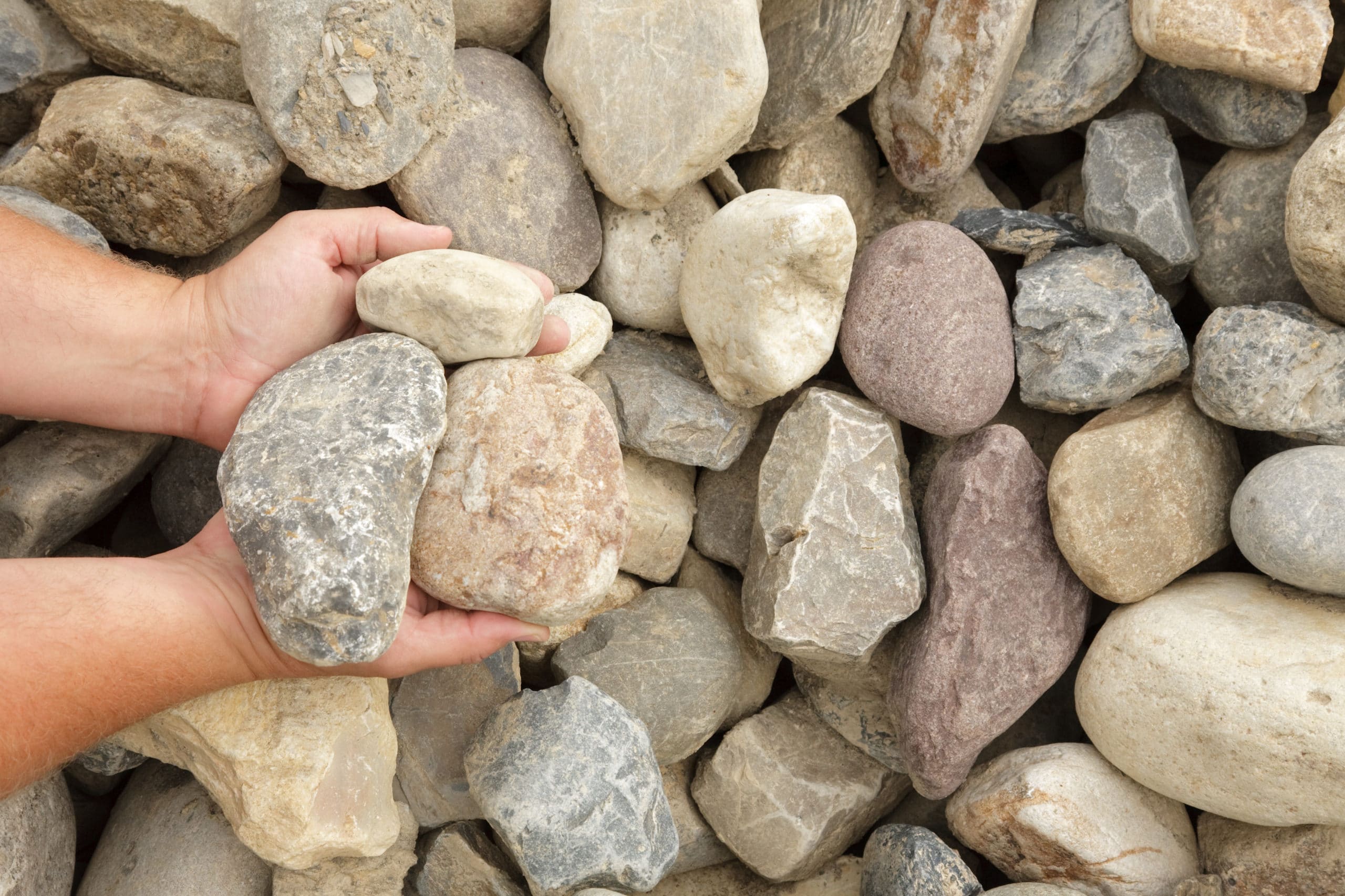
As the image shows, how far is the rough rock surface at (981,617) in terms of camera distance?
2.08 m

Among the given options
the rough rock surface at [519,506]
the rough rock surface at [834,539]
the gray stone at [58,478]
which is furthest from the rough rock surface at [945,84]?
the gray stone at [58,478]

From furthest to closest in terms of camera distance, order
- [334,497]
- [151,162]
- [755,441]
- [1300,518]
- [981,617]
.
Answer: [755,441], [981,617], [151,162], [1300,518], [334,497]

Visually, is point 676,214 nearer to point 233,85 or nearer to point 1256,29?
point 233,85

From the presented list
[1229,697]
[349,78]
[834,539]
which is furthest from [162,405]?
[1229,697]

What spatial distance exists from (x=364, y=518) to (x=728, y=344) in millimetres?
832

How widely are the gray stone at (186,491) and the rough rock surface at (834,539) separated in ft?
3.83

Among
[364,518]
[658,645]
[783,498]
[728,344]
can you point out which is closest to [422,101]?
[728,344]

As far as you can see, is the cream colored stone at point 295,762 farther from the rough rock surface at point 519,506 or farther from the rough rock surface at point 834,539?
the rough rock surface at point 834,539

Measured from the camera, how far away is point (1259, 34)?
2051 millimetres

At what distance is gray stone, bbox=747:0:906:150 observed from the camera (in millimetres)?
2129

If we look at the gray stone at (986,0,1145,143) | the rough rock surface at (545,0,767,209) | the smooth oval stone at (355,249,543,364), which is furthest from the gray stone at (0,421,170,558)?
the gray stone at (986,0,1145,143)

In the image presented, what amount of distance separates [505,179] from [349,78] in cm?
36

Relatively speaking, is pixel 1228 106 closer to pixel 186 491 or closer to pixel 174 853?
pixel 186 491

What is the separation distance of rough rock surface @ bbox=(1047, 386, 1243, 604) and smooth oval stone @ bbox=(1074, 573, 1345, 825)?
9 centimetres
